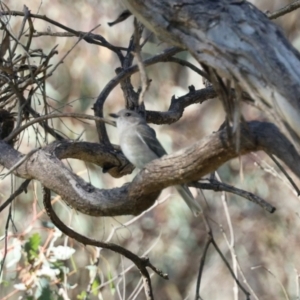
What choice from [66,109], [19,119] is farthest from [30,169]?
[66,109]

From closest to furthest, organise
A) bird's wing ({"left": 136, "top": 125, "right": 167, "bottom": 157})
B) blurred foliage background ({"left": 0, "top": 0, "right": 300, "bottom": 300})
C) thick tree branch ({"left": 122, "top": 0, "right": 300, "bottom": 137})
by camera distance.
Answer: thick tree branch ({"left": 122, "top": 0, "right": 300, "bottom": 137}), bird's wing ({"left": 136, "top": 125, "right": 167, "bottom": 157}), blurred foliage background ({"left": 0, "top": 0, "right": 300, "bottom": 300})

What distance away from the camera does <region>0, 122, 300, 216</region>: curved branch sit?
3.99ft

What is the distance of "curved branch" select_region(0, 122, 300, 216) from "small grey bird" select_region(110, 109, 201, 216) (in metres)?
0.22

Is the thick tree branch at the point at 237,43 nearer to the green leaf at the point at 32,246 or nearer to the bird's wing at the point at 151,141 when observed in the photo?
the bird's wing at the point at 151,141

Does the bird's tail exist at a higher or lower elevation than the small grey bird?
lower

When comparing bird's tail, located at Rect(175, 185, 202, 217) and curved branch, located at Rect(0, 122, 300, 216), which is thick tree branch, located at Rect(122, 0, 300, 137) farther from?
bird's tail, located at Rect(175, 185, 202, 217)

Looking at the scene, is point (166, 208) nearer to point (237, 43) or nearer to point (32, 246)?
point (32, 246)

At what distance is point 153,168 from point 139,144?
0.58 m

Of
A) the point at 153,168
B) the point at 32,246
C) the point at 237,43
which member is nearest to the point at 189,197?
the point at 153,168

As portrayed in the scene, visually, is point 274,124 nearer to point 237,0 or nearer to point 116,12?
point 237,0

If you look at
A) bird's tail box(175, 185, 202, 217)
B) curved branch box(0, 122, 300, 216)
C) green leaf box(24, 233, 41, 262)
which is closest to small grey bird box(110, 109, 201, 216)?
bird's tail box(175, 185, 202, 217)

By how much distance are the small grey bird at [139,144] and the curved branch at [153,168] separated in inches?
8.7

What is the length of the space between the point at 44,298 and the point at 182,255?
1.64 m

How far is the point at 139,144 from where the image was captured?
1.96 metres
